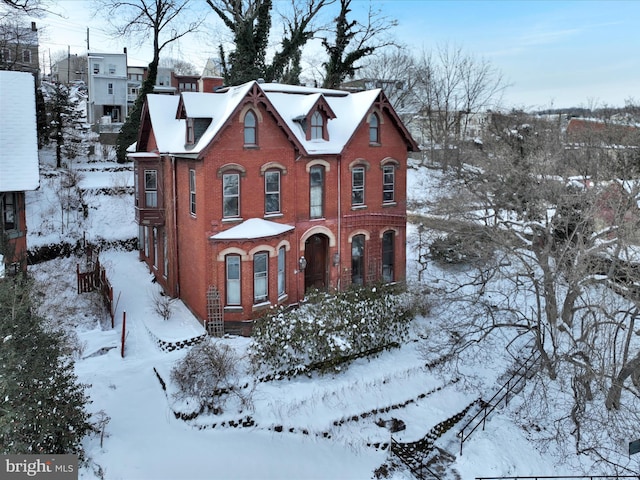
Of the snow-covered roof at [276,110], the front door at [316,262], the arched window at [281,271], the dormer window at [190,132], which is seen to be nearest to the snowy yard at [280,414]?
the arched window at [281,271]

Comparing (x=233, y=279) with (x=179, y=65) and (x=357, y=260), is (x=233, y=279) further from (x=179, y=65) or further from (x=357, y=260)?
(x=179, y=65)

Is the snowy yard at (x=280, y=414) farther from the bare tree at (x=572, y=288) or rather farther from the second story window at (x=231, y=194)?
the second story window at (x=231, y=194)

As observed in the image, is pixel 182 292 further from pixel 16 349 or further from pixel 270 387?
pixel 16 349

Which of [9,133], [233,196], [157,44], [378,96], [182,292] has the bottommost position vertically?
[182,292]

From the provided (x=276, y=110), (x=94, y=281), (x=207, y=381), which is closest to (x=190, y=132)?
(x=276, y=110)

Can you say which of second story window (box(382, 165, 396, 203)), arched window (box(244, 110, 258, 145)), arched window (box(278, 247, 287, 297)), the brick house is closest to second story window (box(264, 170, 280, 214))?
arched window (box(244, 110, 258, 145))

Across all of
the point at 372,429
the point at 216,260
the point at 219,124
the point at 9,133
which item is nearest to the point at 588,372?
the point at 372,429

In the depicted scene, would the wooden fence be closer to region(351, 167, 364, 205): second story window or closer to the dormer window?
the dormer window
